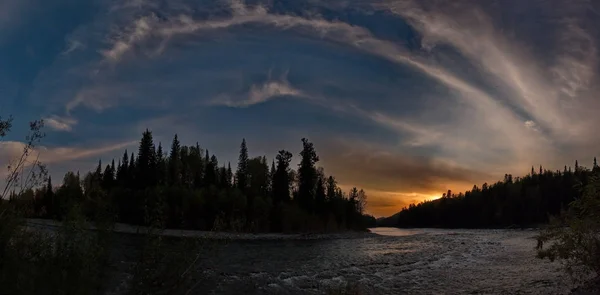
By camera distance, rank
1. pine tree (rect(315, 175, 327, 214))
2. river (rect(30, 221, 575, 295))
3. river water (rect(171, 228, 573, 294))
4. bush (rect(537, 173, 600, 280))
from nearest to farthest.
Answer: bush (rect(537, 173, 600, 280))
river (rect(30, 221, 575, 295))
river water (rect(171, 228, 573, 294))
pine tree (rect(315, 175, 327, 214))

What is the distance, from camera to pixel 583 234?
2052cm

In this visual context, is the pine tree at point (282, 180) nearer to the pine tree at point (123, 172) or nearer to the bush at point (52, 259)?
the pine tree at point (123, 172)

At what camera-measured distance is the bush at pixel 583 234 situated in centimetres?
2047

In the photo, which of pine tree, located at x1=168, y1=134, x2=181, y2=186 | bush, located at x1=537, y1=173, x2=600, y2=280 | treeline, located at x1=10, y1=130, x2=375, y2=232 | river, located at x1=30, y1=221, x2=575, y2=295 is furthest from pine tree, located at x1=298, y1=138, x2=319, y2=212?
bush, located at x1=537, y1=173, x2=600, y2=280

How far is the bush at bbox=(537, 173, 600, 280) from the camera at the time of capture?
20.5m

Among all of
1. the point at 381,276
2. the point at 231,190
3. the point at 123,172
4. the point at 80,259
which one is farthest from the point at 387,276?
the point at 123,172

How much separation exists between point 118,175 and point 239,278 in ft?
380

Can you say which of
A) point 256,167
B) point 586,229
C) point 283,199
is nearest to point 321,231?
point 283,199

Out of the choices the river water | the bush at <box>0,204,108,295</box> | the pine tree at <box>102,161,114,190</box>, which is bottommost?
the river water

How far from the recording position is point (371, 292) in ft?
83.4

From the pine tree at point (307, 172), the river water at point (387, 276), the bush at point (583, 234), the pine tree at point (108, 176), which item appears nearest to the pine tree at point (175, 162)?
the pine tree at point (108, 176)

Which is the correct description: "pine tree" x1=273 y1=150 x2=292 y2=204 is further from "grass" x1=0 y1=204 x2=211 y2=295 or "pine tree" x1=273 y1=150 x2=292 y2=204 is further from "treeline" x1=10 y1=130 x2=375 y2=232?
"grass" x1=0 y1=204 x2=211 y2=295

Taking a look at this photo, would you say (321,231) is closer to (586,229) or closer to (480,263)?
(480,263)

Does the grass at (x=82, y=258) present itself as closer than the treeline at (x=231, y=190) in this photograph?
Yes
